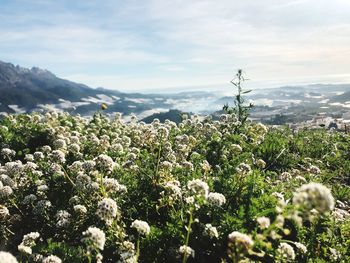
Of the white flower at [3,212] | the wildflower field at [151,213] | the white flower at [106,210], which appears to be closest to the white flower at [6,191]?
the wildflower field at [151,213]

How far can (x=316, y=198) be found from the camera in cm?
334

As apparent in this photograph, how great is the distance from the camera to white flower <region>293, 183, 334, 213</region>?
329 centimetres

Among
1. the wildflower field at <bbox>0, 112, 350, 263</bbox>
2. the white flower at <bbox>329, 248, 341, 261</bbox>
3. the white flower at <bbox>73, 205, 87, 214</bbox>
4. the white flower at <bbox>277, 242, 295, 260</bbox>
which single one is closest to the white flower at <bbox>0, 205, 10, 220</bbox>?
the wildflower field at <bbox>0, 112, 350, 263</bbox>

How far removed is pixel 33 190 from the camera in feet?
31.6

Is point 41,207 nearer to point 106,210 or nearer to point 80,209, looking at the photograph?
point 80,209

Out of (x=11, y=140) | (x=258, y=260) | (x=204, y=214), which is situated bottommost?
(x=258, y=260)

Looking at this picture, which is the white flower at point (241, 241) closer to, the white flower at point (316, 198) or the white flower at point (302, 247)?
the white flower at point (316, 198)

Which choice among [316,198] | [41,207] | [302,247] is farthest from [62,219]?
[316,198]

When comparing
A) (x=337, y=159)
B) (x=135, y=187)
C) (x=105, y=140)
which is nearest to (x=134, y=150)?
(x=105, y=140)

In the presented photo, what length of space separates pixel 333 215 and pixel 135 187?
4504 millimetres

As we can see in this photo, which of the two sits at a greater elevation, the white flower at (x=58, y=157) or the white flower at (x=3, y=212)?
the white flower at (x=58, y=157)

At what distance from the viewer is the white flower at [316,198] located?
3285mm

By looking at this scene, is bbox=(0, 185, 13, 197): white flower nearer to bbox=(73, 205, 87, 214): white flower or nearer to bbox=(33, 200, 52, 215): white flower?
bbox=(33, 200, 52, 215): white flower

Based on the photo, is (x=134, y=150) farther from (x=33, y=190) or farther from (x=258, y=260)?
(x=258, y=260)
